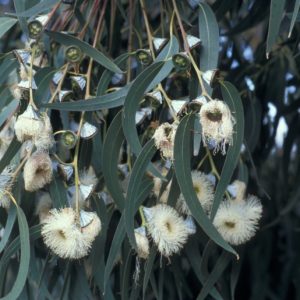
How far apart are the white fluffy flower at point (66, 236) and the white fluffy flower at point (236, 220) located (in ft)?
0.68

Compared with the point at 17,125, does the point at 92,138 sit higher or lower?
lower

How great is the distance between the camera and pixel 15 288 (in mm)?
1040

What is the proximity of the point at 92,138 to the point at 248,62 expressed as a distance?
0.66 meters

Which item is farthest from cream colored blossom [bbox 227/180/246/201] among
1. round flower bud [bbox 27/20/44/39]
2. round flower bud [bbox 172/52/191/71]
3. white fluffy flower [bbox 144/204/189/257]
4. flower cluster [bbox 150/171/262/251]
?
round flower bud [bbox 27/20/44/39]

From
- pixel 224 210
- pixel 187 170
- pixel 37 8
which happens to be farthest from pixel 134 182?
pixel 37 8

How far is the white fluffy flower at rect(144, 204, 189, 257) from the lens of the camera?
104cm

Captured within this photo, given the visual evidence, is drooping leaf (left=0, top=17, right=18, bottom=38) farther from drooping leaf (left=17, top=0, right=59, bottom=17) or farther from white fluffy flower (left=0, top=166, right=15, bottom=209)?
white fluffy flower (left=0, top=166, right=15, bottom=209)

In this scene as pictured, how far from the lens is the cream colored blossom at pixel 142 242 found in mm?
1044

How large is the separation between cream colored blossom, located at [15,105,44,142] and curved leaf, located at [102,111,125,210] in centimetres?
12

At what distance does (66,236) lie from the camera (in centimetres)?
101

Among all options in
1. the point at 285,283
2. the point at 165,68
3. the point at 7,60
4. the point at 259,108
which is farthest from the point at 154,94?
the point at 285,283

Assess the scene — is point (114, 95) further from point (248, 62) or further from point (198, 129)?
point (248, 62)

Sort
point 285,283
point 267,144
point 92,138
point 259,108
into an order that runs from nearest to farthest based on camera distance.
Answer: point 92,138 < point 259,108 < point 267,144 < point 285,283

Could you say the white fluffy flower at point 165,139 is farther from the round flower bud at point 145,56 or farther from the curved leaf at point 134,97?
the round flower bud at point 145,56
